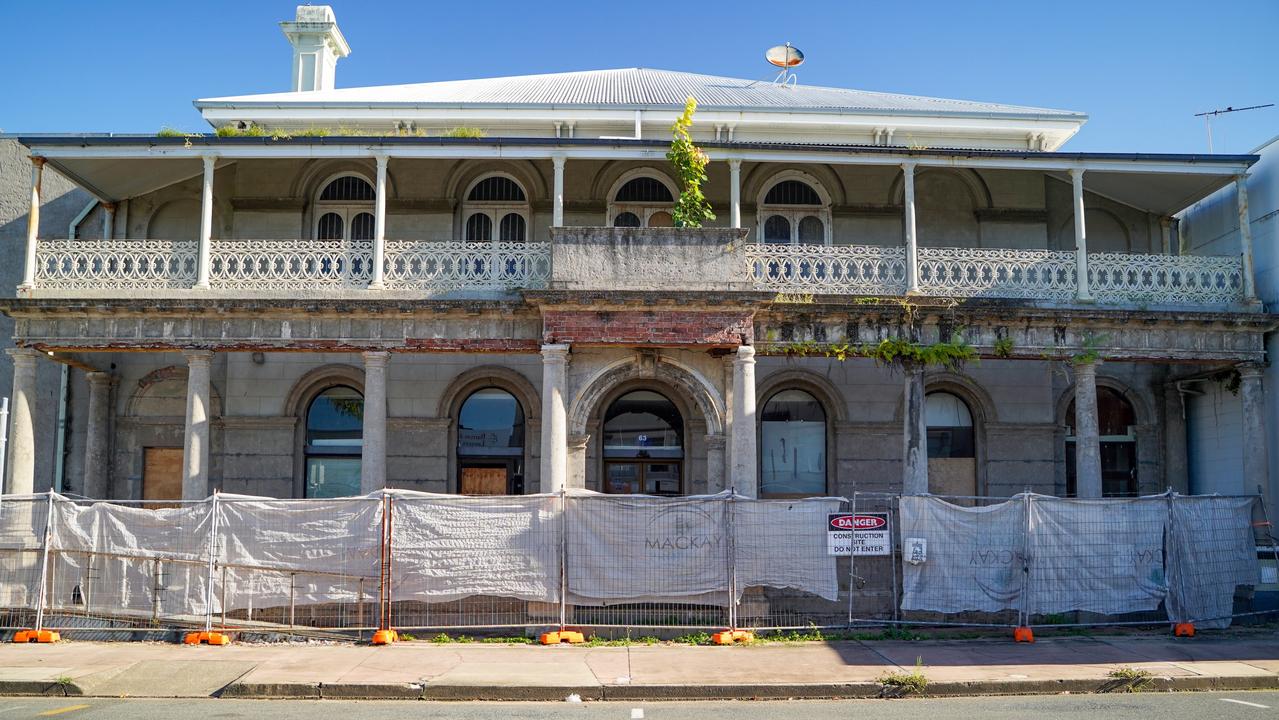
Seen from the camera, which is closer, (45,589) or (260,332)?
(45,589)

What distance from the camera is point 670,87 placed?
80.0 ft

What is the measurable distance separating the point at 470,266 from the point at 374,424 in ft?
9.85

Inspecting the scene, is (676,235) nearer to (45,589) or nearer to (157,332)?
(157,332)

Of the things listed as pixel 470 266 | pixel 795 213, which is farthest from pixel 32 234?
pixel 795 213

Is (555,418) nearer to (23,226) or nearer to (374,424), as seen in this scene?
(374,424)

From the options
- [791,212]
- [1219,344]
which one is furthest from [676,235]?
[1219,344]

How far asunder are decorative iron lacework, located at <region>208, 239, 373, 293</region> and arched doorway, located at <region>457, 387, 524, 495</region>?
13.4ft

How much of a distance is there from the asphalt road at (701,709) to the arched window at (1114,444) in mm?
10324

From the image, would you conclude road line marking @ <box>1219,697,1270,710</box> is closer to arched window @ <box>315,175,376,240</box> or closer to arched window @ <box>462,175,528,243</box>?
arched window @ <box>462,175,528,243</box>

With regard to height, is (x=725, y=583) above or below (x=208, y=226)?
below

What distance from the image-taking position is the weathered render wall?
20719 mm

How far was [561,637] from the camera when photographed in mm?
14141

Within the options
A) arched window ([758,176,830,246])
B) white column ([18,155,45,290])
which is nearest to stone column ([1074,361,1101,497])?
arched window ([758,176,830,246])

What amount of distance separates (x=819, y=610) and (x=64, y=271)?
13.5m
